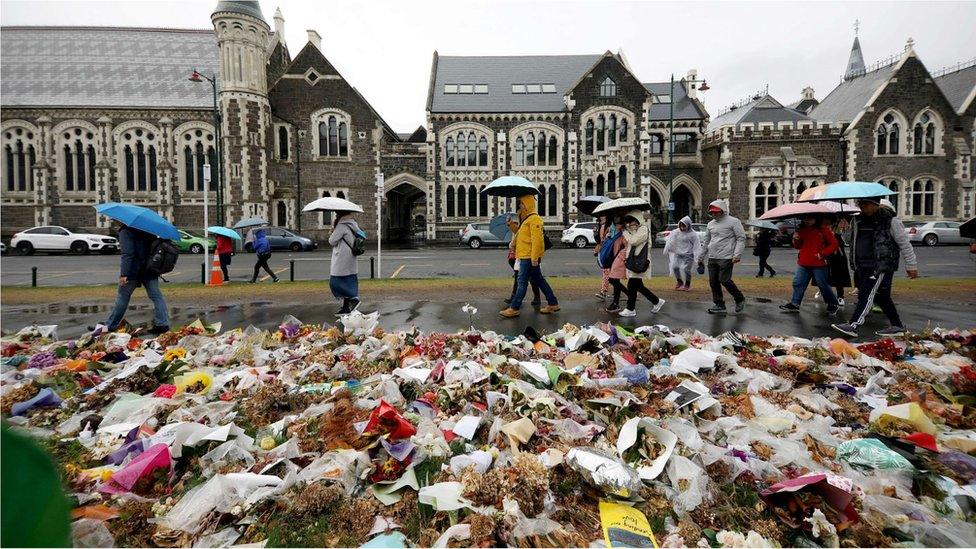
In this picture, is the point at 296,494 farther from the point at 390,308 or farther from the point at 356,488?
the point at 390,308

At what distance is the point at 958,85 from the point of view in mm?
36094

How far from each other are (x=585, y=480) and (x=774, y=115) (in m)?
42.2

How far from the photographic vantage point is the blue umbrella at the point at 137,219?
6871mm

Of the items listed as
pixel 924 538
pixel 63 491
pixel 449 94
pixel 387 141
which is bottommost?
pixel 924 538

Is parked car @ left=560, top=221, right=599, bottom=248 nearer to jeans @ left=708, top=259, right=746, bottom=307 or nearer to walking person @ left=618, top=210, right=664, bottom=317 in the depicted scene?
jeans @ left=708, top=259, right=746, bottom=307

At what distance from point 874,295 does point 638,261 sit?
3.33 m

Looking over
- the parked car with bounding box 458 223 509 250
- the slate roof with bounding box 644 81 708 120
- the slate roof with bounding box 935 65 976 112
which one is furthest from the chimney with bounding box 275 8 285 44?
the slate roof with bounding box 935 65 976 112

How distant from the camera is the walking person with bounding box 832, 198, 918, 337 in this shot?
7055 millimetres

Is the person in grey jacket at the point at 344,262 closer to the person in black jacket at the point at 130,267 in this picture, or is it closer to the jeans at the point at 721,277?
the person in black jacket at the point at 130,267

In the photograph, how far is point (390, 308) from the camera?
9.99 meters

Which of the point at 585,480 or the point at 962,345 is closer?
the point at 585,480

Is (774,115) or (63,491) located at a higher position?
(774,115)

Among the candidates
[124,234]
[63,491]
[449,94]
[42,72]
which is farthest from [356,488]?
[42,72]

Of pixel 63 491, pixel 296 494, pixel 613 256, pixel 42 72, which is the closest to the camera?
pixel 63 491
